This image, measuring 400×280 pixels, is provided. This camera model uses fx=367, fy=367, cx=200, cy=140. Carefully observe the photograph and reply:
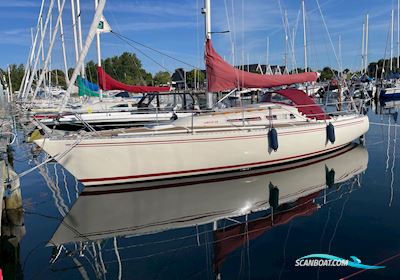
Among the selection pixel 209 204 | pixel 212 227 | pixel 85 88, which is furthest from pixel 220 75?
pixel 85 88

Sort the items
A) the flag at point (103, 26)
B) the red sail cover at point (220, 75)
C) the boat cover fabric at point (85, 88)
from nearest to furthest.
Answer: the red sail cover at point (220, 75), the flag at point (103, 26), the boat cover fabric at point (85, 88)

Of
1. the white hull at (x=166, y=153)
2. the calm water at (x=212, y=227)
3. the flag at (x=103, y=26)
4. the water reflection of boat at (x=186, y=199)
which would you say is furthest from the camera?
the flag at (x=103, y=26)

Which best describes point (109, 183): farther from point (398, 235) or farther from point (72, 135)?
point (398, 235)

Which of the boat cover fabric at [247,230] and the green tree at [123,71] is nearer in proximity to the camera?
the boat cover fabric at [247,230]

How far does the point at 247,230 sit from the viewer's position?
259 inches

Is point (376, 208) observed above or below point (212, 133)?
below

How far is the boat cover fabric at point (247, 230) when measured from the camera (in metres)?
5.79

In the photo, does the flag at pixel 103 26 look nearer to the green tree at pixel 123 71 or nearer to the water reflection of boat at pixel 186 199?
the green tree at pixel 123 71

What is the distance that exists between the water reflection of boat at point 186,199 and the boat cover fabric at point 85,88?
1254 centimetres

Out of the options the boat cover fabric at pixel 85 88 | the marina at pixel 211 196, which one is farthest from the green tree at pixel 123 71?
the marina at pixel 211 196

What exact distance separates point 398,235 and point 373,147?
8450 mm

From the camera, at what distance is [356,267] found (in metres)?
5.01

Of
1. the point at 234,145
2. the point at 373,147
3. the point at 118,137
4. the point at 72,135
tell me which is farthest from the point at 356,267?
the point at 373,147

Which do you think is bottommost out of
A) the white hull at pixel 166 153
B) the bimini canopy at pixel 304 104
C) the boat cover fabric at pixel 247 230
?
the boat cover fabric at pixel 247 230
